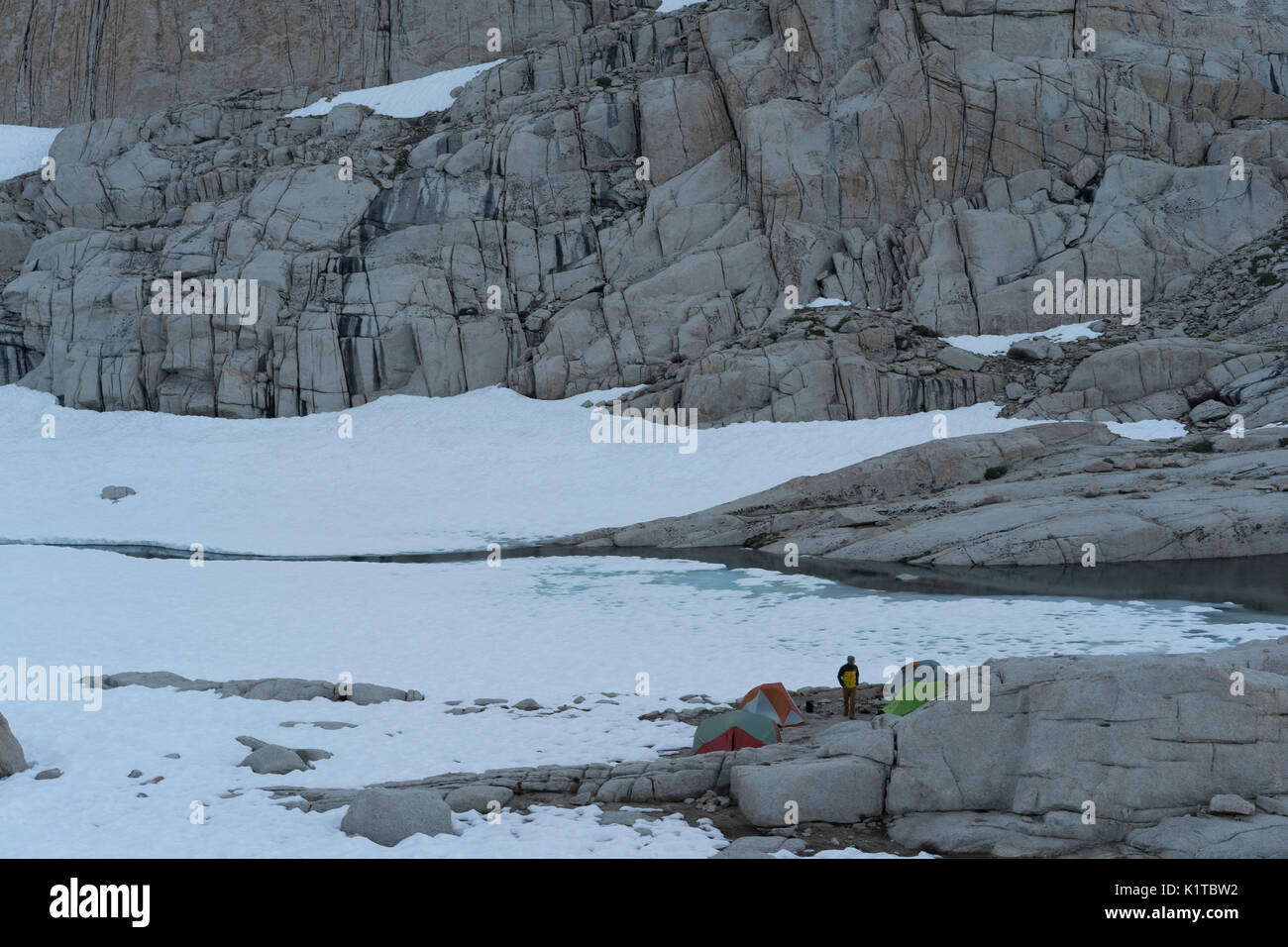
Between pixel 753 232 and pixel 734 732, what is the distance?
4205cm

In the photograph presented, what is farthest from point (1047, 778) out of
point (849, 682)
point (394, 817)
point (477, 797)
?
point (394, 817)

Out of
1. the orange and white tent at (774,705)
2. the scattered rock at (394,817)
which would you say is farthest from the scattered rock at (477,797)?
the orange and white tent at (774,705)

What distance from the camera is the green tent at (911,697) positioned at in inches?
529

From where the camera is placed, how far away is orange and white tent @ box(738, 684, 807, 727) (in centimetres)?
1445

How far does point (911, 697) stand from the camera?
13.6 m

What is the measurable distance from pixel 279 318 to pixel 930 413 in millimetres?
36068

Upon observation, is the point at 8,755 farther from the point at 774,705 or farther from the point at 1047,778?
the point at 1047,778

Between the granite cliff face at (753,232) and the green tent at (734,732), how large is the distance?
31480mm

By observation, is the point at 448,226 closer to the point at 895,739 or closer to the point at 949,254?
the point at 949,254

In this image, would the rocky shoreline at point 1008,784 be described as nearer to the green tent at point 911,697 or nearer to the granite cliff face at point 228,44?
the green tent at point 911,697

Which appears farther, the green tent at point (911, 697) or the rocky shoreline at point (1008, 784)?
the green tent at point (911, 697)

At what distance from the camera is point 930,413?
1677 inches

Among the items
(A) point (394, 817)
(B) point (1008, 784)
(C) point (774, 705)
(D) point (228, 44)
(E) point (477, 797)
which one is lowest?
(E) point (477, 797)

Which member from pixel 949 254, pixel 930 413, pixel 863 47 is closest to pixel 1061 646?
pixel 930 413
